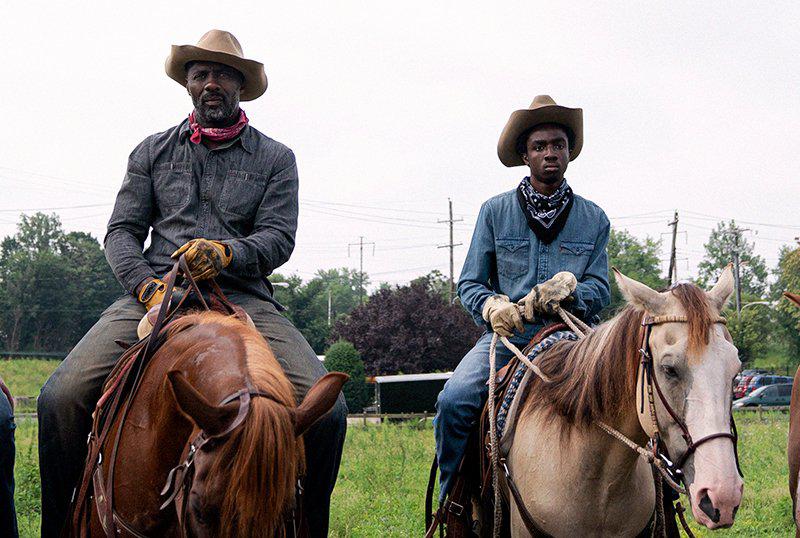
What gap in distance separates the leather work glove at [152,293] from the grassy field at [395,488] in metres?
4.56

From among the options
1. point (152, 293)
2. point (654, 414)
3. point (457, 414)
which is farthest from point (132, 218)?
point (654, 414)

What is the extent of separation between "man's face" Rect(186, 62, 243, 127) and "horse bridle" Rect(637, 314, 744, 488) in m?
2.52

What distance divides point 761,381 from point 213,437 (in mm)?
45216

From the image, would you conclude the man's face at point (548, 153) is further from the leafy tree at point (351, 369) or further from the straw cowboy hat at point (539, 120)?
the leafy tree at point (351, 369)

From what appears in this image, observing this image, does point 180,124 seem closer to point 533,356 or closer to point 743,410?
point 533,356

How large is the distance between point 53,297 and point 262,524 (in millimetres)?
A: 59542

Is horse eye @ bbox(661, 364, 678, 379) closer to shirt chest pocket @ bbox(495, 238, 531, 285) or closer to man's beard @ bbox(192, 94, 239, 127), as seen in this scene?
shirt chest pocket @ bbox(495, 238, 531, 285)

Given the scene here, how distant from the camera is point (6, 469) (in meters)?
4.31

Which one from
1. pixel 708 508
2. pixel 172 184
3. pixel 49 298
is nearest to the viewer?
pixel 708 508

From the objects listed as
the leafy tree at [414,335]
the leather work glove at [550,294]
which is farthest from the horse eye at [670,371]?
the leafy tree at [414,335]

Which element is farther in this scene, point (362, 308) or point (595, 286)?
point (362, 308)

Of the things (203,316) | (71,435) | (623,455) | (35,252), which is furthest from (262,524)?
(35,252)

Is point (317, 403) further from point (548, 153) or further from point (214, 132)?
point (548, 153)

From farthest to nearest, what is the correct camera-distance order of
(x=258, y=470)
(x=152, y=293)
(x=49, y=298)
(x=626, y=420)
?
(x=49, y=298) → (x=152, y=293) → (x=626, y=420) → (x=258, y=470)
